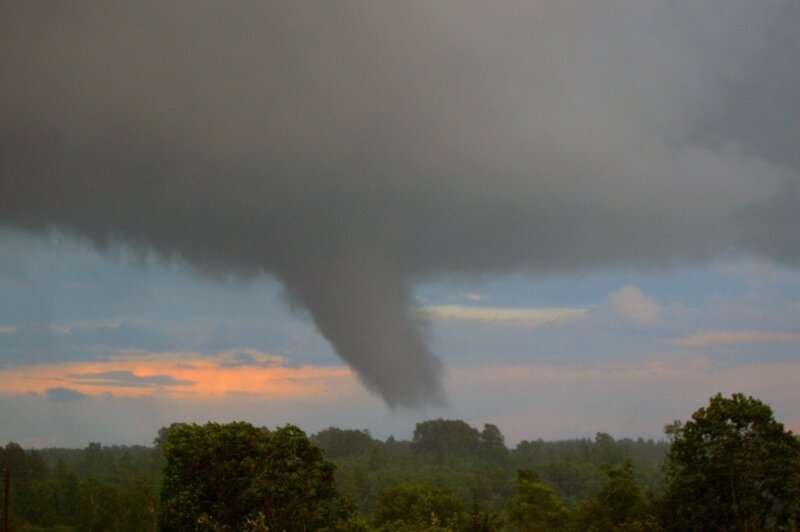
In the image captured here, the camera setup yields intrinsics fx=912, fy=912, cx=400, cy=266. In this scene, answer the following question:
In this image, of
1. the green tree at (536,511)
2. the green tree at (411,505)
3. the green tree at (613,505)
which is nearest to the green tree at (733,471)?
the green tree at (613,505)

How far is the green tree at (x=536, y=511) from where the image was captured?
8803 centimetres

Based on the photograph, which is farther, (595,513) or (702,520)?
(595,513)

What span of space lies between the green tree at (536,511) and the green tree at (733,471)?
79.8ft

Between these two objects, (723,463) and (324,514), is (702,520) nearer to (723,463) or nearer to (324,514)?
(723,463)

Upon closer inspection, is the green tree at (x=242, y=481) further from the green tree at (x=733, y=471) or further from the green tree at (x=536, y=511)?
the green tree at (x=536, y=511)

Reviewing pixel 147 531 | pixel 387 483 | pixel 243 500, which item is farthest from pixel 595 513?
pixel 387 483

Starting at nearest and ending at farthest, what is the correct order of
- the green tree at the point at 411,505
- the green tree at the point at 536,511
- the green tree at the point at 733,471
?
the green tree at the point at 733,471 < the green tree at the point at 536,511 < the green tree at the point at 411,505

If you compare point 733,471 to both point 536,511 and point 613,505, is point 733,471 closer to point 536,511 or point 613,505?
point 613,505

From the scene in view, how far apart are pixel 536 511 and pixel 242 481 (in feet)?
121

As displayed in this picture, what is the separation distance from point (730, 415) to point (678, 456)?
4.60 meters

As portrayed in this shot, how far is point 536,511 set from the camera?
89.9 metres

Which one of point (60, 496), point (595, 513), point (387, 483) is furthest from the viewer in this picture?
point (387, 483)

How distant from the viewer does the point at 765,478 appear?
6106cm

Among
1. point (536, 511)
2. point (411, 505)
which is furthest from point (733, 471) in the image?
point (411, 505)
